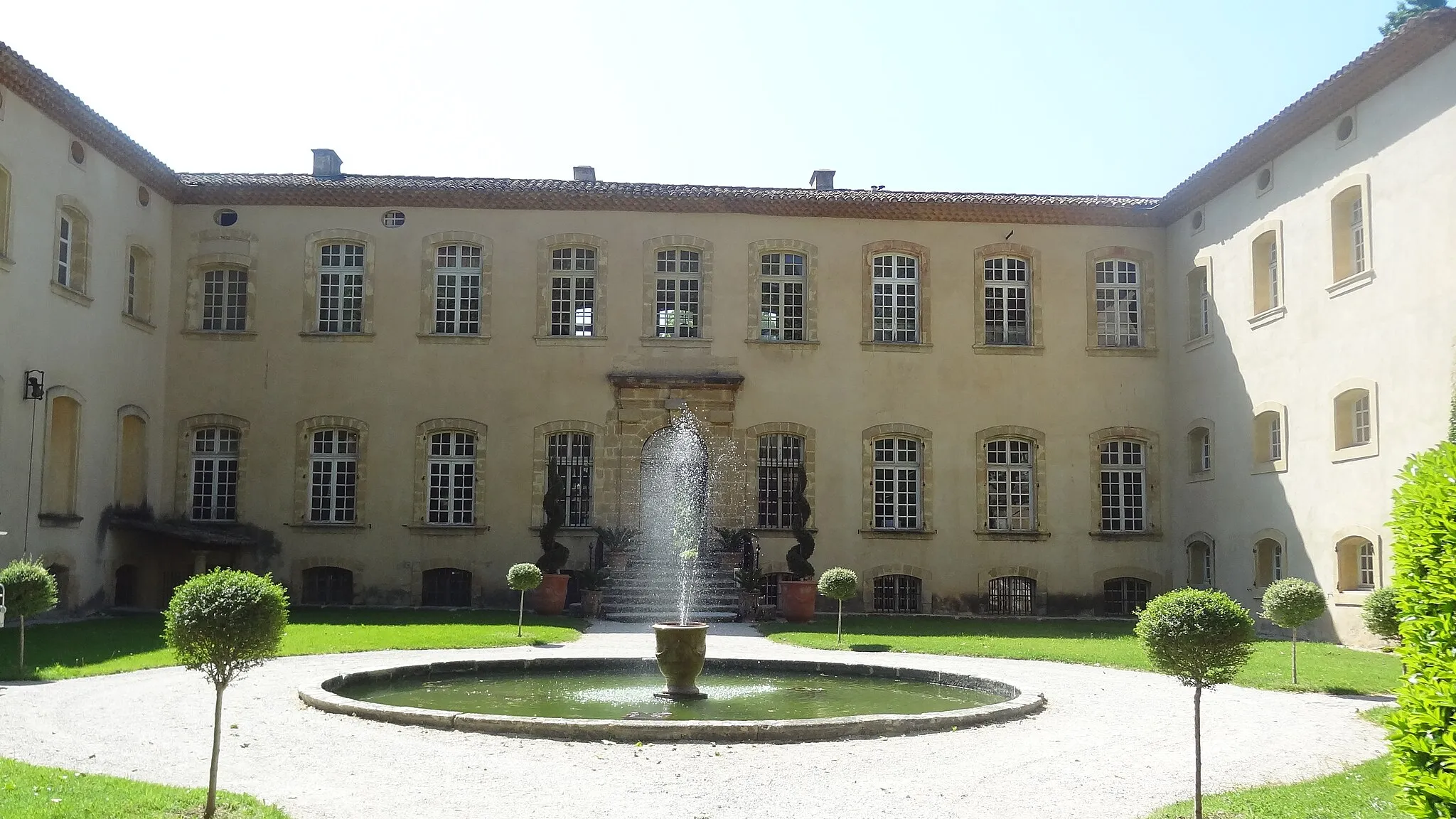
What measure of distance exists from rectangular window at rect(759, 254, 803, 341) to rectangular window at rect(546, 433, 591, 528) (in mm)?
4036

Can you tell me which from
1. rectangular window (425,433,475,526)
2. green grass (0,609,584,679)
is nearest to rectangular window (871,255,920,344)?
rectangular window (425,433,475,526)

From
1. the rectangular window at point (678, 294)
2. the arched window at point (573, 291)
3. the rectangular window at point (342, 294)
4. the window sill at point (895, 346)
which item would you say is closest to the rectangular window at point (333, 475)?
the rectangular window at point (342, 294)

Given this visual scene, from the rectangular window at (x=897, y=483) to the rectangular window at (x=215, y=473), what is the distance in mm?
11954

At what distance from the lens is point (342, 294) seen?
2273 cm

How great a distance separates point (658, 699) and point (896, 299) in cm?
1384

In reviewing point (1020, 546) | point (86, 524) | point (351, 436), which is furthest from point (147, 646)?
point (1020, 546)

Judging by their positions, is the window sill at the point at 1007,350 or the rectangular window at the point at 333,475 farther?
the window sill at the point at 1007,350

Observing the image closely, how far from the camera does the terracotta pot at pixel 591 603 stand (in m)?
20.1

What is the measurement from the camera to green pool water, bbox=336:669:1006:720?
9.91 meters

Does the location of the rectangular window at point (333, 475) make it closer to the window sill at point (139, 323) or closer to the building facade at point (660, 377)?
the building facade at point (660, 377)

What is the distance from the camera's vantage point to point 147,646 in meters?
14.3

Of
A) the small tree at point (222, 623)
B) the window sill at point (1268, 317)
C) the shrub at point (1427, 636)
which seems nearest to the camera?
the shrub at point (1427, 636)

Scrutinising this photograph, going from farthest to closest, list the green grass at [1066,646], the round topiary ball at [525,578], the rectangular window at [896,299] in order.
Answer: the rectangular window at [896,299] < the round topiary ball at [525,578] < the green grass at [1066,646]

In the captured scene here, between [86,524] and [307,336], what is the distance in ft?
16.4
